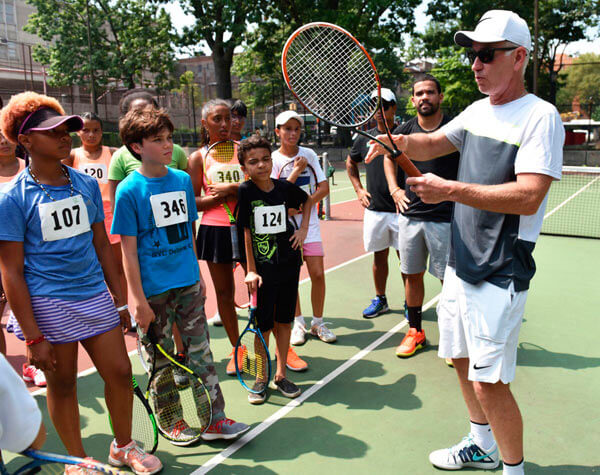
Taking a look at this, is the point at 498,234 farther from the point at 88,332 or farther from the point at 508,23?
the point at 88,332

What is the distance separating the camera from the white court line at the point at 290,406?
10.1ft

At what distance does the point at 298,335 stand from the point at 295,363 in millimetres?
609

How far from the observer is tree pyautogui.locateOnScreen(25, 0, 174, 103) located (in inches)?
1275

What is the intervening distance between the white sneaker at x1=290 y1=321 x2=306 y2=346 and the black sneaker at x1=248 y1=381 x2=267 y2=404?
3.31ft

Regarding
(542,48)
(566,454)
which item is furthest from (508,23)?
(542,48)

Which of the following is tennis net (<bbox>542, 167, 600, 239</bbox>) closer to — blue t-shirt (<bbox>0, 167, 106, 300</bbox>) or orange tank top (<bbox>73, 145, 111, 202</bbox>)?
orange tank top (<bbox>73, 145, 111, 202</bbox>)

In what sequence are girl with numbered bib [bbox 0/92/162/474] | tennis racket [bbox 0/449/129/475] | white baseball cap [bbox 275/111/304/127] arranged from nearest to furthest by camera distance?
tennis racket [bbox 0/449/129/475], girl with numbered bib [bbox 0/92/162/474], white baseball cap [bbox 275/111/304/127]

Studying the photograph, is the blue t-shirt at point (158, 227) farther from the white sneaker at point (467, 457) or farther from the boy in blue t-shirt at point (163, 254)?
the white sneaker at point (467, 457)

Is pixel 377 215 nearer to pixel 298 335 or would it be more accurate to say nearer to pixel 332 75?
pixel 298 335

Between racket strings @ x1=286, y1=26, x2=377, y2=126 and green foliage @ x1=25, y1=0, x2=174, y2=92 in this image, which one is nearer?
racket strings @ x1=286, y1=26, x2=377, y2=126

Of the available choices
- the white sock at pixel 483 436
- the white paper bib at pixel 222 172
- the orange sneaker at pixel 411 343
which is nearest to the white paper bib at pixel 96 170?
the white paper bib at pixel 222 172

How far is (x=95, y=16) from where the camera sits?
33188mm

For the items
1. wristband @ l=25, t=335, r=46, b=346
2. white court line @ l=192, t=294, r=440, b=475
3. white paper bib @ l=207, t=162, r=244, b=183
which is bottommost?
white court line @ l=192, t=294, r=440, b=475

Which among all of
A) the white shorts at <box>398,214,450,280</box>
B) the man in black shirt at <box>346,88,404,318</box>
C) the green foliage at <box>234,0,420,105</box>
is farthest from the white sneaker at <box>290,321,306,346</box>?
the green foliage at <box>234,0,420,105</box>
